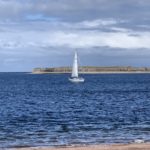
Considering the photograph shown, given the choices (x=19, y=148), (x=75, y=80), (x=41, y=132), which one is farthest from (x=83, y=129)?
(x=75, y=80)

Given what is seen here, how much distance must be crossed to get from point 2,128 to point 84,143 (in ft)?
39.0

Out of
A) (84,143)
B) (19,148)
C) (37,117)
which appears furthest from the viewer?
(37,117)

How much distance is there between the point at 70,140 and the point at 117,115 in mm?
20196

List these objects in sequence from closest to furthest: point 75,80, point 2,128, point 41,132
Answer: point 41,132
point 2,128
point 75,80

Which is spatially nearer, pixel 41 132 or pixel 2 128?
pixel 41 132

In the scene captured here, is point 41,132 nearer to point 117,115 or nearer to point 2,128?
point 2,128

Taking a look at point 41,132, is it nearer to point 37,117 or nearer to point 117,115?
point 37,117

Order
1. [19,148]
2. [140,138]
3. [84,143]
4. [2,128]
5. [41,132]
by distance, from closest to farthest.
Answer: [19,148], [84,143], [140,138], [41,132], [2,128]

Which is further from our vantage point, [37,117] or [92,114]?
[92,114]

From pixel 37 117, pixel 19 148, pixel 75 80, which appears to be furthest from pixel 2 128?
pixel 75 80

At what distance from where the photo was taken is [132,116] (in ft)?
165

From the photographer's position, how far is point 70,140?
32062mm

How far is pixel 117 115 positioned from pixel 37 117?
8.04 meters

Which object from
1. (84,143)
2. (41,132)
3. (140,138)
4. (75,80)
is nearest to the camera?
(84,143)
